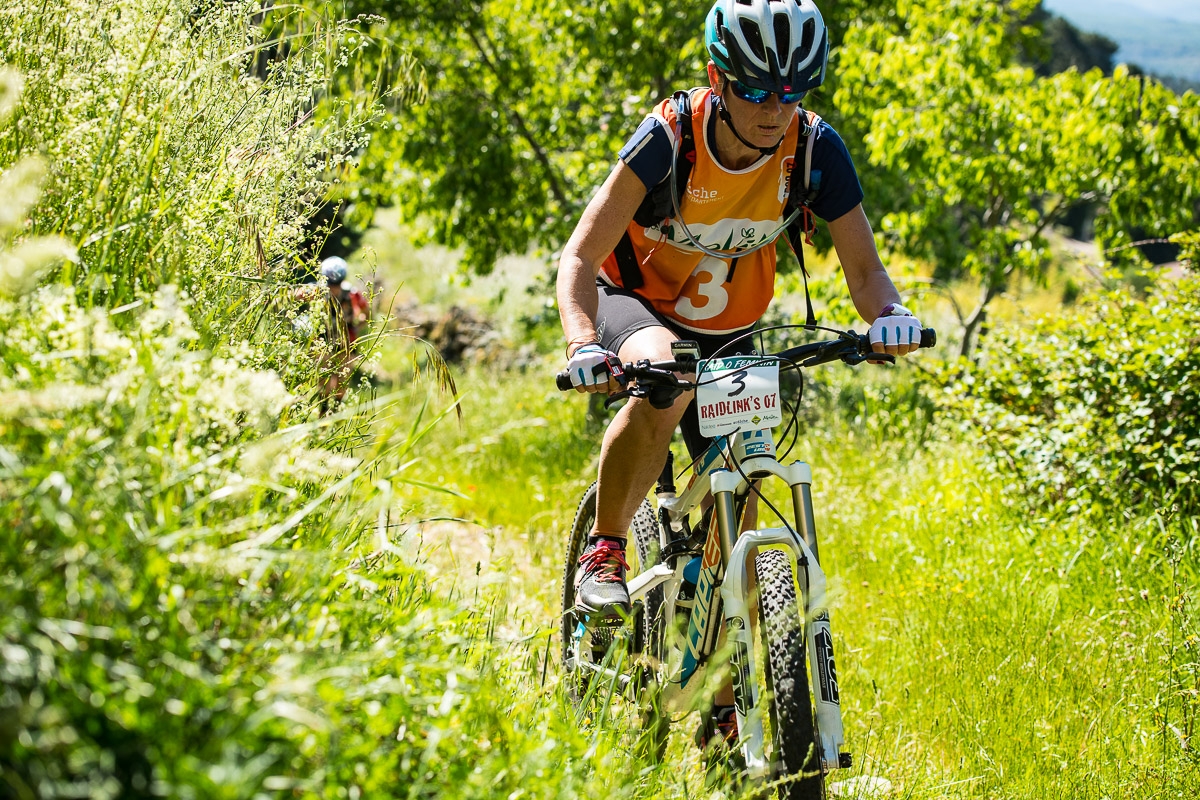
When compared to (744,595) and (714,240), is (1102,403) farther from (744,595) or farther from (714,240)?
(744,595)

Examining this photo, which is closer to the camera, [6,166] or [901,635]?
[6,166]

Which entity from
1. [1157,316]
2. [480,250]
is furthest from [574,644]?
[480,250]

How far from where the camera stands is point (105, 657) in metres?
1.26

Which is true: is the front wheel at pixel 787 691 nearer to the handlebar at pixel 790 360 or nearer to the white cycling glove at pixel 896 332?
the handlebar at pixel 790 360

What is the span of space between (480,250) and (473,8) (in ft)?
6.51

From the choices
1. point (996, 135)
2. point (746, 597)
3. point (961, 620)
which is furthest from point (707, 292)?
point (996, 135)

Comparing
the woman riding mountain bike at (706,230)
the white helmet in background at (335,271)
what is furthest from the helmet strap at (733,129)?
the white helmet in background at (335,271)

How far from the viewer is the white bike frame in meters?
2.38

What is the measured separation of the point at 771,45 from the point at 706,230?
62cm

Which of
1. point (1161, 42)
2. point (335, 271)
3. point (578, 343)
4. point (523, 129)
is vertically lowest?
point (578, 343)

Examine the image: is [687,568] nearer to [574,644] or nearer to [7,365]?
[574,644]

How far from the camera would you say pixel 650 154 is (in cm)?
309

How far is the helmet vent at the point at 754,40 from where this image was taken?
2924mm

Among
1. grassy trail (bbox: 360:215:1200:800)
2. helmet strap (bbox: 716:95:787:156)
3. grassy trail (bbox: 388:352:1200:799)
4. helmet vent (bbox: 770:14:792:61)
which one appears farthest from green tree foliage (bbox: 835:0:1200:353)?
helmet vent (bbox: 770:14:792:61)
